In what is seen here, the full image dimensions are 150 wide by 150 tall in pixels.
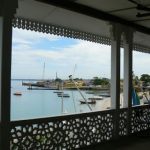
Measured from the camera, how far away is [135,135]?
24.4 ft

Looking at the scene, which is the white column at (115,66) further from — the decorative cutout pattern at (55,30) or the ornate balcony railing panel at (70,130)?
the decorative cutout pattern at (55,30)

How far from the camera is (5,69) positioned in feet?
14.3

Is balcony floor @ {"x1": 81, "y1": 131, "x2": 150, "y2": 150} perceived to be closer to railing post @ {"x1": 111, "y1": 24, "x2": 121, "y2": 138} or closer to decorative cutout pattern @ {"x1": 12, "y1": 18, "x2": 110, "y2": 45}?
railing post @ {"x1": 111, "y1": 24, "x2": 121, "y2": 138}

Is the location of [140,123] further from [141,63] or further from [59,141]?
[141,63]

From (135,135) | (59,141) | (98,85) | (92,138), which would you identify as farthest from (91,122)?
(98,85)

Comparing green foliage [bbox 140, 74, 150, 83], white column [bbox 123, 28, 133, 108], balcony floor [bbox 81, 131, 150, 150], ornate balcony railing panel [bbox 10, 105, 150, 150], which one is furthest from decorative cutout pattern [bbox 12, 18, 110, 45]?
green foliage [bbox 140, 74, 150, 83]

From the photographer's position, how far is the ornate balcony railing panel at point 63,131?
4867 mm

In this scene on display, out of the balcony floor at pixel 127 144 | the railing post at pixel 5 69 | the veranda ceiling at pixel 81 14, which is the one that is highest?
the veranda ceiling at pixel 81 14

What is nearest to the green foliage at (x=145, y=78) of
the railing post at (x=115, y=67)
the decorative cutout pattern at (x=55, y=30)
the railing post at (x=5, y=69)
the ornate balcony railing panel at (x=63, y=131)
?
the decorative cutout pattern at (x=55, y=30)

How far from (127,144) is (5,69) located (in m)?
3.31

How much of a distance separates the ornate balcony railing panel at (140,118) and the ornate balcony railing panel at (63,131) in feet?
3.17

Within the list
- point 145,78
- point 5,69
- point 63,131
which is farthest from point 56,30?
point 145,78

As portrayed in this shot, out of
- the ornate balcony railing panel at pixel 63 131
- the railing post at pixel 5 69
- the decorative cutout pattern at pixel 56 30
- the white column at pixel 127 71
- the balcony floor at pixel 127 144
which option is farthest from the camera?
the white column at pixel 127 71

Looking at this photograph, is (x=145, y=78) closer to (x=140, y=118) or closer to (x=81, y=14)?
(x=140, y=118)
